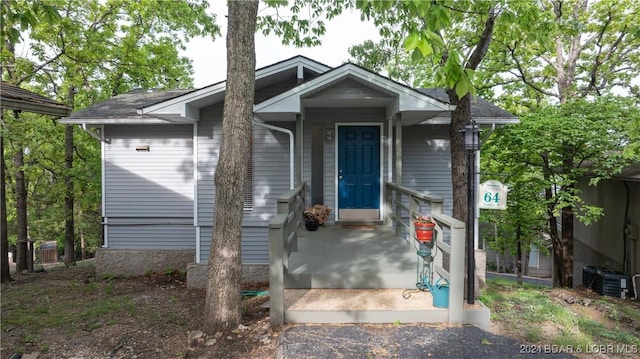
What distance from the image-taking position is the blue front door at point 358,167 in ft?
Answer: 27.2

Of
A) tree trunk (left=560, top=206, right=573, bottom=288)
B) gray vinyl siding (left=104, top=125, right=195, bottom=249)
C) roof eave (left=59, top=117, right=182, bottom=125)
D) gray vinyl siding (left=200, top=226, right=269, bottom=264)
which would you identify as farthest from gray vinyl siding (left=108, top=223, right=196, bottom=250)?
tree trunk (left=560, top=206, right=573, bottom=288)

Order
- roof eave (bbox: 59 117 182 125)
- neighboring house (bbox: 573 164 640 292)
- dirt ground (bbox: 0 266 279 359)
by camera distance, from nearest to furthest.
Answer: dirt ground (bbox: 0 266 279 359) → roof eave (bbox: 59 117 182 125) → neighboring house (bbox: 573 164 640 292)

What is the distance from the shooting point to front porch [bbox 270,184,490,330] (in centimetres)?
422

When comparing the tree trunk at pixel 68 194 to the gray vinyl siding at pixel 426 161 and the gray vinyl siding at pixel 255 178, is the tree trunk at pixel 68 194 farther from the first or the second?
the gray vinyl siding at pixel 426 161

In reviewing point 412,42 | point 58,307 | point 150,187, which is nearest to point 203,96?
point 150,187

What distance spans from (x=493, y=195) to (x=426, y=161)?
2723 mm

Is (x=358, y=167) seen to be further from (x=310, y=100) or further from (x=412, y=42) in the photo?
(x=412, y=42)

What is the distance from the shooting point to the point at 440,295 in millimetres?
4363

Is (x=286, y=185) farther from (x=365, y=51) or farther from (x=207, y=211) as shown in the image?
(x=365, y=51)

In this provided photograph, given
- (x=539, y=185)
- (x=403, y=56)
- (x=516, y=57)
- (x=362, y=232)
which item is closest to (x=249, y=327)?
(x=362, y=232)

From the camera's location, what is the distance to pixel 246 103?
4.36 m

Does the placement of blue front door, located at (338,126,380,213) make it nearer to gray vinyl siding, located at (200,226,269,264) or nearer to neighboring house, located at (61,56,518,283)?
neighboring house, located at (61,56,518,283)

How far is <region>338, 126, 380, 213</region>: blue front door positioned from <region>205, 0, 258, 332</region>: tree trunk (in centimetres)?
420

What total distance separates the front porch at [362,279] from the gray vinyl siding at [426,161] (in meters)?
1.90
